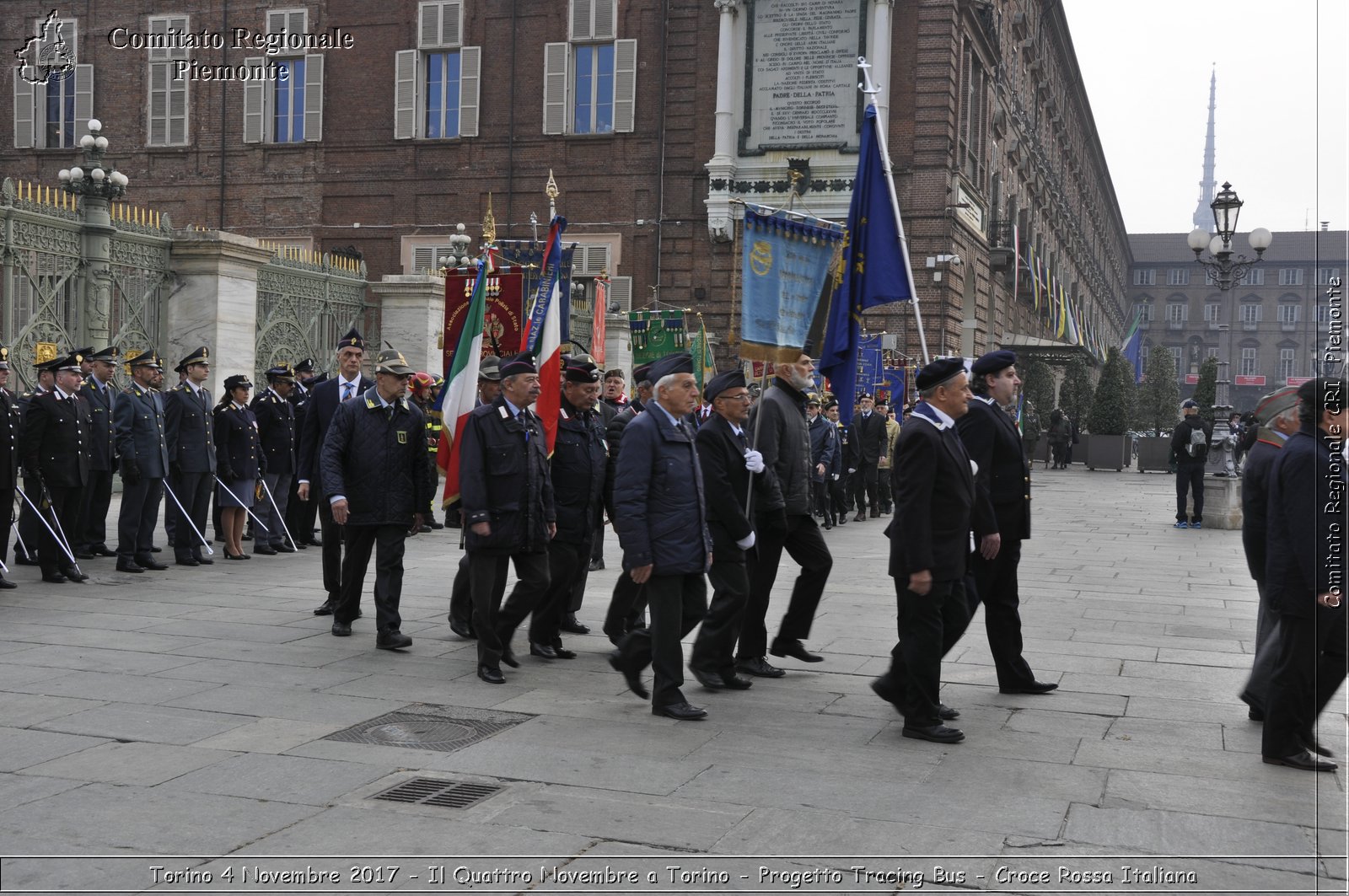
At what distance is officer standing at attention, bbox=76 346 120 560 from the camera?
471 inches

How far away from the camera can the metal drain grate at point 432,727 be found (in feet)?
19.9

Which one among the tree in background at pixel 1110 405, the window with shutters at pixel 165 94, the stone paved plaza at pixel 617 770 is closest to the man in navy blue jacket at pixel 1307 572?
the stone paved plaza at pixel 617 770

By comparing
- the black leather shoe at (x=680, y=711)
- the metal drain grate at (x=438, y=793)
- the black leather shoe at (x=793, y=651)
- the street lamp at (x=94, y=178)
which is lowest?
the metal drain grate at (x=438, y=793)

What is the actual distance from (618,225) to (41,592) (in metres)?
23.6

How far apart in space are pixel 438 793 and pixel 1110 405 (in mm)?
39150

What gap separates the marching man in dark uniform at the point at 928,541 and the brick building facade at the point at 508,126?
2449 centimetres

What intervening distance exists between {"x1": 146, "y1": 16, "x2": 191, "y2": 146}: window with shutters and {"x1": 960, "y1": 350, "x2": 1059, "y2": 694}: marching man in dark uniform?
1261 inches

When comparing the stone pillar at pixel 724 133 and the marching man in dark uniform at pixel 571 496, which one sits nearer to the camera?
the marching man in dark uniform at pixel 571 496

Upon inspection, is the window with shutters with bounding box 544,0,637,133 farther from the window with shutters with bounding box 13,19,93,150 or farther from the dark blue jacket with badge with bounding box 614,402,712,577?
the dark blue jacket with badge with bounding box 614,402,712,577

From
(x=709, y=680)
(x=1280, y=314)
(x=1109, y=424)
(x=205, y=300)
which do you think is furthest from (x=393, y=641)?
(x=1109, y=424)

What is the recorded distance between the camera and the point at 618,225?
3269 cm

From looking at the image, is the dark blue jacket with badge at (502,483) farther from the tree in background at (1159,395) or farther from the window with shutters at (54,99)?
the tree in background at (1159,395)

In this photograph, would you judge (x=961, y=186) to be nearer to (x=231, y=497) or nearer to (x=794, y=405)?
(x=231, y=497)

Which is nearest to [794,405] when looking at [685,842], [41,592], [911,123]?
[685,842]
